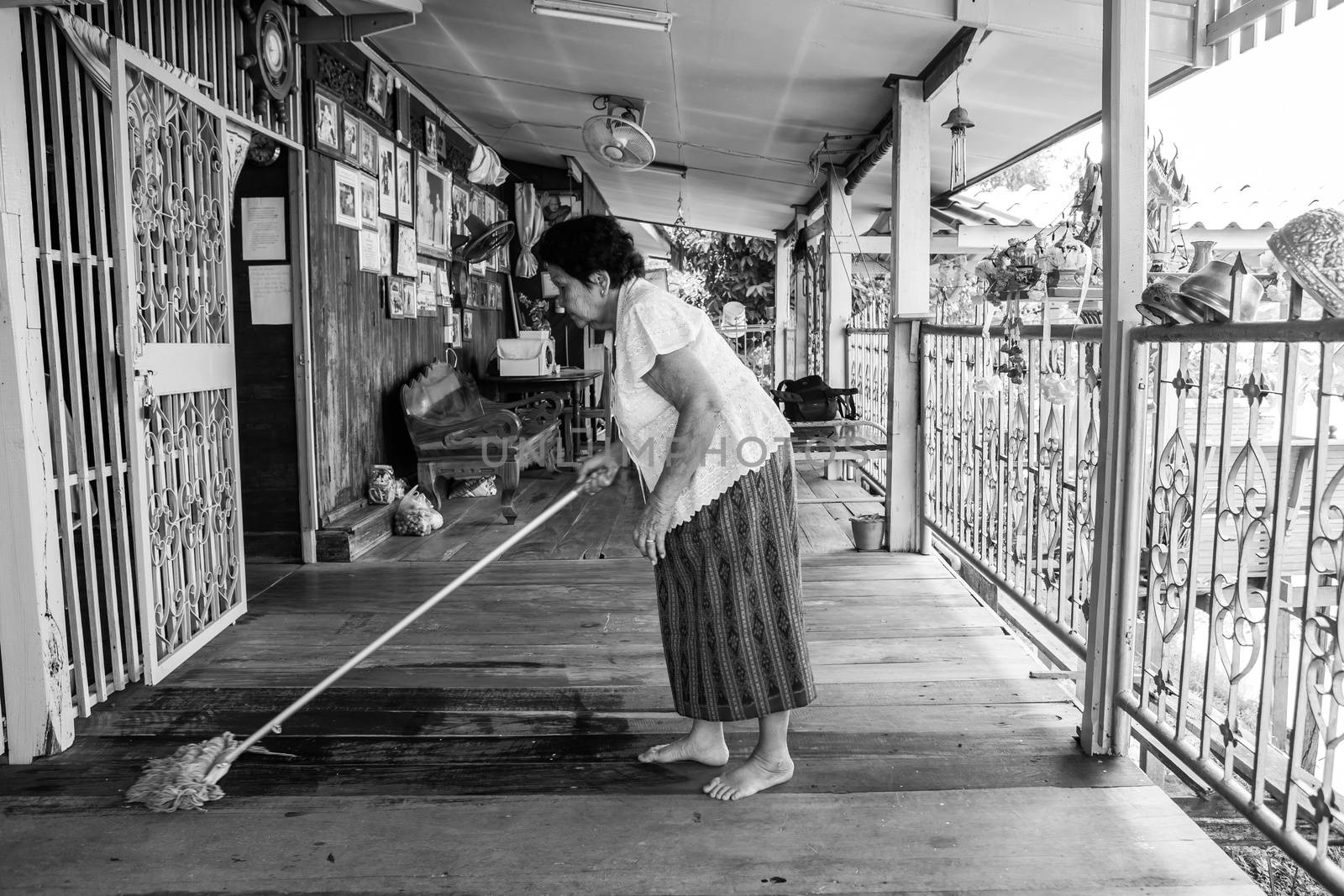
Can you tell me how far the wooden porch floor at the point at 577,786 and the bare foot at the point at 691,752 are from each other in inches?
1.7

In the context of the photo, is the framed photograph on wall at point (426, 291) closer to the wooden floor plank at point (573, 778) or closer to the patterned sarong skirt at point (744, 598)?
the wooden floor plank at point (573, 778)

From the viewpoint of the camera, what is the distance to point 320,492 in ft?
15.8

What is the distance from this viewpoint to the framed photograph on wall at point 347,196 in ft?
16.3

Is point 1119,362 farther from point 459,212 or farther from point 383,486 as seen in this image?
point 459,212

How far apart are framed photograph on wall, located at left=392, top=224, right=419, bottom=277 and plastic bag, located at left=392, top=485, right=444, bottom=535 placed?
147 cm

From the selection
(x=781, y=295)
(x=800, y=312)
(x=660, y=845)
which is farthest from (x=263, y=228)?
(x=781, y=295)

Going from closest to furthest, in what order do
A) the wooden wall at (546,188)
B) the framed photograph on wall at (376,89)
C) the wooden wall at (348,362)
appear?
the wooden wall at (348,362), the framed photograph on wall at (376,89), the wooden wall at (546,188)

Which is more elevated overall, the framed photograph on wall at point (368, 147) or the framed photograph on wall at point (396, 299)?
the framed photograph on wall at point (368, 147)

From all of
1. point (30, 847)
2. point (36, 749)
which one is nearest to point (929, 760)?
point (30, 847)

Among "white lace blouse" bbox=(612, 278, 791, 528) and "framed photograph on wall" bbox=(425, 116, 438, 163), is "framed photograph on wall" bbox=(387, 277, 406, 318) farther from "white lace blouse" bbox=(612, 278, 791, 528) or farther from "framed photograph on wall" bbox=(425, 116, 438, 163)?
"white lace blouse" bbox=(612, 278, 791, 528)

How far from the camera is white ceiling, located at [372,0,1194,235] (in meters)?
4.05

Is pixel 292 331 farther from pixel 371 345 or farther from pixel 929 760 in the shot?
pixel 929 760

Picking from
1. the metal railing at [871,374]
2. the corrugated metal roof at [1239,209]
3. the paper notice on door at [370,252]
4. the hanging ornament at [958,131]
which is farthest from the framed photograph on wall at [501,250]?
the corrugated metal roof at [1239,209]

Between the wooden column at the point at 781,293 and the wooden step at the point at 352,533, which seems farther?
the wooden column at the point at 781,293
